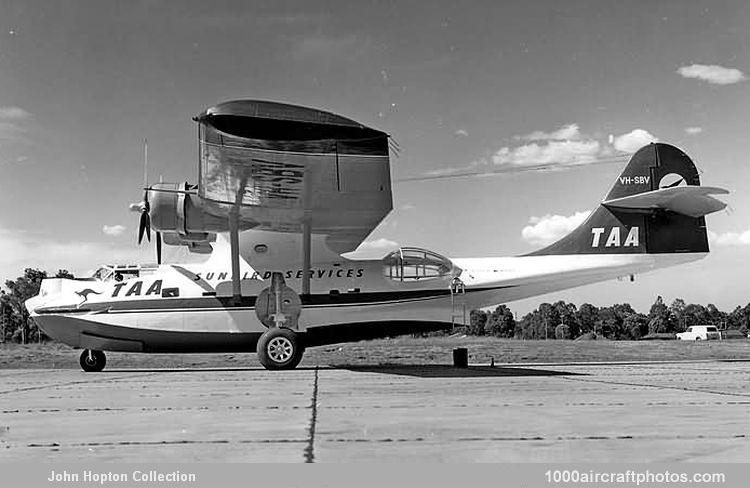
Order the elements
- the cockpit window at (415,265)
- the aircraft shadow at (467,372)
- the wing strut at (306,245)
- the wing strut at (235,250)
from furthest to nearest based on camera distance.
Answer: the cockpit window at (415,265) → the wing strut at (235,250) → the wing strut at (306,245) → the aircraft shadow at (467,372)

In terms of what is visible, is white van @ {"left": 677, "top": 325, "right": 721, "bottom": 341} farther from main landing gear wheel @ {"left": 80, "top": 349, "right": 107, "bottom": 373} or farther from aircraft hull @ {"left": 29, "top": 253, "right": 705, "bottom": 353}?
main landing gear wheel @ {"left": 80, "top": 349, "right": 107, "bottom": 373}

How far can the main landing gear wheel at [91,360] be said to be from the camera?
56.6ft

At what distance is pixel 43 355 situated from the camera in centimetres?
2650

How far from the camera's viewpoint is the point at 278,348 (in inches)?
622

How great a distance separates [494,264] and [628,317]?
3784 inches

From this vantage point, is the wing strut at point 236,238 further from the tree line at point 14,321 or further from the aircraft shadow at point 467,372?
the tree line at point 14,321

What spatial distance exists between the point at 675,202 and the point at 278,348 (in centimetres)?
1037

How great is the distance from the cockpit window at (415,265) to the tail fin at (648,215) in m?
2.62

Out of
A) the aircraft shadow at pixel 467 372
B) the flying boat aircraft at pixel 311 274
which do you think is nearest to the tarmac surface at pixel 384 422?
the aircraft shadow at pixel 467 372

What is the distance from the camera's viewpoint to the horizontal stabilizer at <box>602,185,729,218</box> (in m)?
16.8

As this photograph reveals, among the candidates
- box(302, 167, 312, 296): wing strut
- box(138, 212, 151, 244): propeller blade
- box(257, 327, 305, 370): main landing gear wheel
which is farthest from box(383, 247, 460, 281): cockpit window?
box(138, 212, 151, 244): propeller blade

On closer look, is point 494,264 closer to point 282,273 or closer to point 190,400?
point 282,273

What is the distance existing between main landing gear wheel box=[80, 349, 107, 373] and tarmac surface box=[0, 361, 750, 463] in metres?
5.76

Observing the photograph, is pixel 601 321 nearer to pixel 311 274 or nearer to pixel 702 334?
pixel 702 334
